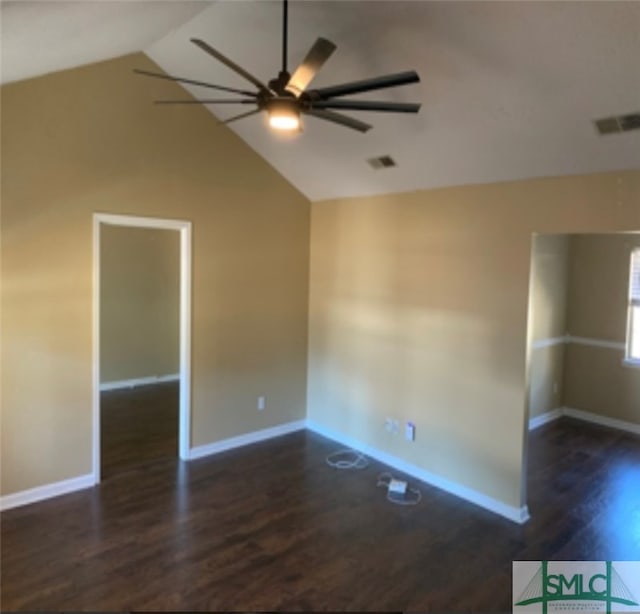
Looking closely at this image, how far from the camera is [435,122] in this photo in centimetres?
336

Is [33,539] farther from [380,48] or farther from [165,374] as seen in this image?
[165,374]

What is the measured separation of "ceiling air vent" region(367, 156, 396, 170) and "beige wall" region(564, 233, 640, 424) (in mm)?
2929

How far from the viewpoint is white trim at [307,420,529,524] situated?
3.66m

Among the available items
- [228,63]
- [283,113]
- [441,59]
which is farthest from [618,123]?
[228,63]

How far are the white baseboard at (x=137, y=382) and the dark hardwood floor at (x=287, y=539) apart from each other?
283 cm

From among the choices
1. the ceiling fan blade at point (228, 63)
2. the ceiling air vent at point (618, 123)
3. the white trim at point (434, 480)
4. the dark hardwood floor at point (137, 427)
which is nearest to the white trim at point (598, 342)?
the white trim at point (434, 480)

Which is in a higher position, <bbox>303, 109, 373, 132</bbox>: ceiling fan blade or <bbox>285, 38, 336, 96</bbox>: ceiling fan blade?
<bbox>285, 38, 336, 96</bbox>: ceiling fan blade

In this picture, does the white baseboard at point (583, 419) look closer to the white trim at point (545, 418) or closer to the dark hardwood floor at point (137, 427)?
the white trim at point (545, 418)

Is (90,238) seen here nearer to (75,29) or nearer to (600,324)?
(75,29)

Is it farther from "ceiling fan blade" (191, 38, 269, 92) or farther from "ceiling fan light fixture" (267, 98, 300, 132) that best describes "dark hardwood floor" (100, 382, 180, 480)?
"ceiling fan blade" (191, 38, 269, 92)

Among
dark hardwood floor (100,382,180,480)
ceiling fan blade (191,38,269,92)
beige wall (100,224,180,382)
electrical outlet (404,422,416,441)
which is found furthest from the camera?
beige wall (100,224,180,382)

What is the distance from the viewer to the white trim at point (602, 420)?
17.9ft

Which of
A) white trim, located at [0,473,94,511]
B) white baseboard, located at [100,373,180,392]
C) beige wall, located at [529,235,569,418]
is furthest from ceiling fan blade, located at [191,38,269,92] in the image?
white baseboard, located at [100,373,180,392]

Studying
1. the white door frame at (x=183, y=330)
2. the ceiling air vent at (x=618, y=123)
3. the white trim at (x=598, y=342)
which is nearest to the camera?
the ceiling air vent at (x=618, y=123)
